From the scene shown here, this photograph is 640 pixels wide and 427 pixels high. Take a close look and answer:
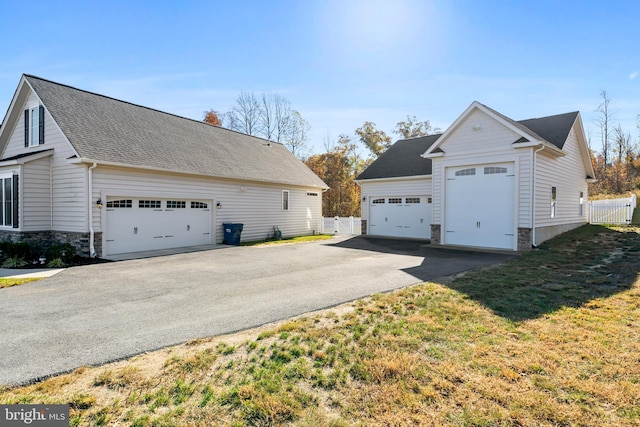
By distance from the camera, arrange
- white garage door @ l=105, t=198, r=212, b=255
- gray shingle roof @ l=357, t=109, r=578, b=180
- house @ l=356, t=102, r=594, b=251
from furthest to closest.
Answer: gray shingle roof @ l=357, t=109, r=578, b=180 < house @ l=356, t=102, r=594, b=251 < white garage door @ l=105, t=198, r=212, b=255

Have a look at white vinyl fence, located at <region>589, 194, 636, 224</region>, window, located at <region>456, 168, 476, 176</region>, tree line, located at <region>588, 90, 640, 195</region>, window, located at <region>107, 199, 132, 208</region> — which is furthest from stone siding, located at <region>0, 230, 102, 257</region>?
tree line, located at <region>588, 90, 640, 195</region>

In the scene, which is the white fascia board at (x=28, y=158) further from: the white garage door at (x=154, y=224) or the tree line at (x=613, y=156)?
the tree line at (x=613, y=156)

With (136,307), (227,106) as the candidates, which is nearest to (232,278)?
(136,307)

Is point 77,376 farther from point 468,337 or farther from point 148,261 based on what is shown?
point 148,261

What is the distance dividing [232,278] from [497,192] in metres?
10.6

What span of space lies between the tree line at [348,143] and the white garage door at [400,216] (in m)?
12.0

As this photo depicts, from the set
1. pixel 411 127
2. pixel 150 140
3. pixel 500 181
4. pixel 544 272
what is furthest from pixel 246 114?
pixel 544 272

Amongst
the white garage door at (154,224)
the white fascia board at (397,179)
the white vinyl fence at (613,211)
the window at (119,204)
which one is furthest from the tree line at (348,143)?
the window at (119,204)

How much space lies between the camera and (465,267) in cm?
973

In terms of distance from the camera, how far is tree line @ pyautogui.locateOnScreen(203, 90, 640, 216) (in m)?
32.3

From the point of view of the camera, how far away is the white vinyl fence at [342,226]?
22297 millimetres

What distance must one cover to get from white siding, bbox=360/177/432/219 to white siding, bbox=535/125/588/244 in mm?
5263

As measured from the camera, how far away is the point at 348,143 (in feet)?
118

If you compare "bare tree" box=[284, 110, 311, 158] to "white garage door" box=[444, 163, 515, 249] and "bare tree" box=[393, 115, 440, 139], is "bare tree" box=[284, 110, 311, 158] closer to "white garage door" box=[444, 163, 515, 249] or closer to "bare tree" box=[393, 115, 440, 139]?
"bare tree" box=[393, 115, 440, 139]
